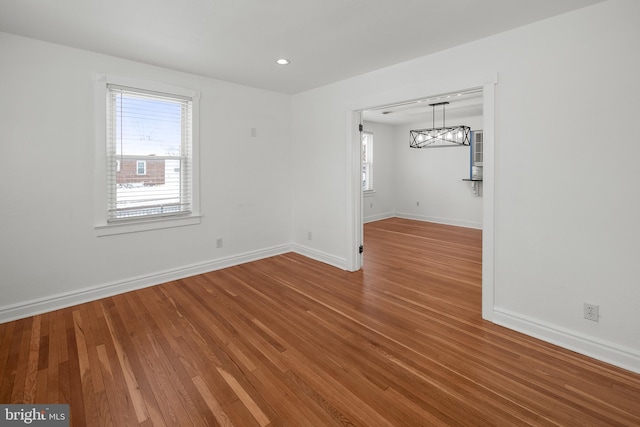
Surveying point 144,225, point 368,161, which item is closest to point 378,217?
point 368,161

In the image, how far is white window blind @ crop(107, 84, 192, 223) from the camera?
3326 millimetres

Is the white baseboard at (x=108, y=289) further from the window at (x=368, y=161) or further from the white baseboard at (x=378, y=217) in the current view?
the window at (x=368, y=161)

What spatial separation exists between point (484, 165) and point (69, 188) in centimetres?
400

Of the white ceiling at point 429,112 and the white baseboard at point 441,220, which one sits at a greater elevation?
the white ceiling at point 429,112

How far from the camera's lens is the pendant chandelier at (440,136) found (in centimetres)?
655

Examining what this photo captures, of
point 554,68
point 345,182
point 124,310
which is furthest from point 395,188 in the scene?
point 124,310

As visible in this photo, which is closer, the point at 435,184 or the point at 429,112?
the point at 429,112

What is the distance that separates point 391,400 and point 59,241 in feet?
11.0

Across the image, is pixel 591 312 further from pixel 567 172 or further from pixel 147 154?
pixel 147 154

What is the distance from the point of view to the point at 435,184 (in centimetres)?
792

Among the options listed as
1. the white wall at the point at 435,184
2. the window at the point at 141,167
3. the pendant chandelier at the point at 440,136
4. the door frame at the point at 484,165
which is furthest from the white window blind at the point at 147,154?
the white wall at the point at 435,184

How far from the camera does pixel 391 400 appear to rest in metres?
1.83

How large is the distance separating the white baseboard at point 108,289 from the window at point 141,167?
1.22 m

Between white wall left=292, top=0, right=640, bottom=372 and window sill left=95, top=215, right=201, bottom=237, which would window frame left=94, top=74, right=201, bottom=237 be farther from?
white wall left=292, top=0, right=640, bottom=372
